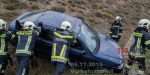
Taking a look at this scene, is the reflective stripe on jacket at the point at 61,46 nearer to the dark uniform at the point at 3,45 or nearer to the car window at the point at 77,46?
the car window at the point at 77,46

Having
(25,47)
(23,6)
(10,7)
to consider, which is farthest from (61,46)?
(23,6)

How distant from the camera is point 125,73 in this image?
693 centimetres

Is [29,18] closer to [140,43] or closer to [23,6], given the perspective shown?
[140,43]

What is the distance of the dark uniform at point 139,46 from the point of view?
6055 millimetres

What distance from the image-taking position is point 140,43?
20.4ft

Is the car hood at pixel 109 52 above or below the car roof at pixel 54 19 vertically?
below

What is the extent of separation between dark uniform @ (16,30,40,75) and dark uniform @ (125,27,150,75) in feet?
9.25

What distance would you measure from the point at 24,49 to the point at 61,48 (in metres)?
0.90

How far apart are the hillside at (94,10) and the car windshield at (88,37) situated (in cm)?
308

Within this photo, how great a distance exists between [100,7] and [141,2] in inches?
196

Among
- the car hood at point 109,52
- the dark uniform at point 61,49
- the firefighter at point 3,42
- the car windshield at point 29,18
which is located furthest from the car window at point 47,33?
the car hood at point 109,52

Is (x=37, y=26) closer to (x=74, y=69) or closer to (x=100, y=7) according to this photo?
(x=74, y=69)

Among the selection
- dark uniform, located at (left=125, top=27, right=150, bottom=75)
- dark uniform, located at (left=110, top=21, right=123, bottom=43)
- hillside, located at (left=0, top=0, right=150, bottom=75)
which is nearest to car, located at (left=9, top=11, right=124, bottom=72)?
dark uniform, located at (left=125, top=27, right=150, bottom=75)

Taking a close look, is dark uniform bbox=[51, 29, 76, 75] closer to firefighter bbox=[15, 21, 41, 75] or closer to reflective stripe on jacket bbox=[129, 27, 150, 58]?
firefighter bbox=[15, 21, 41, 75]
